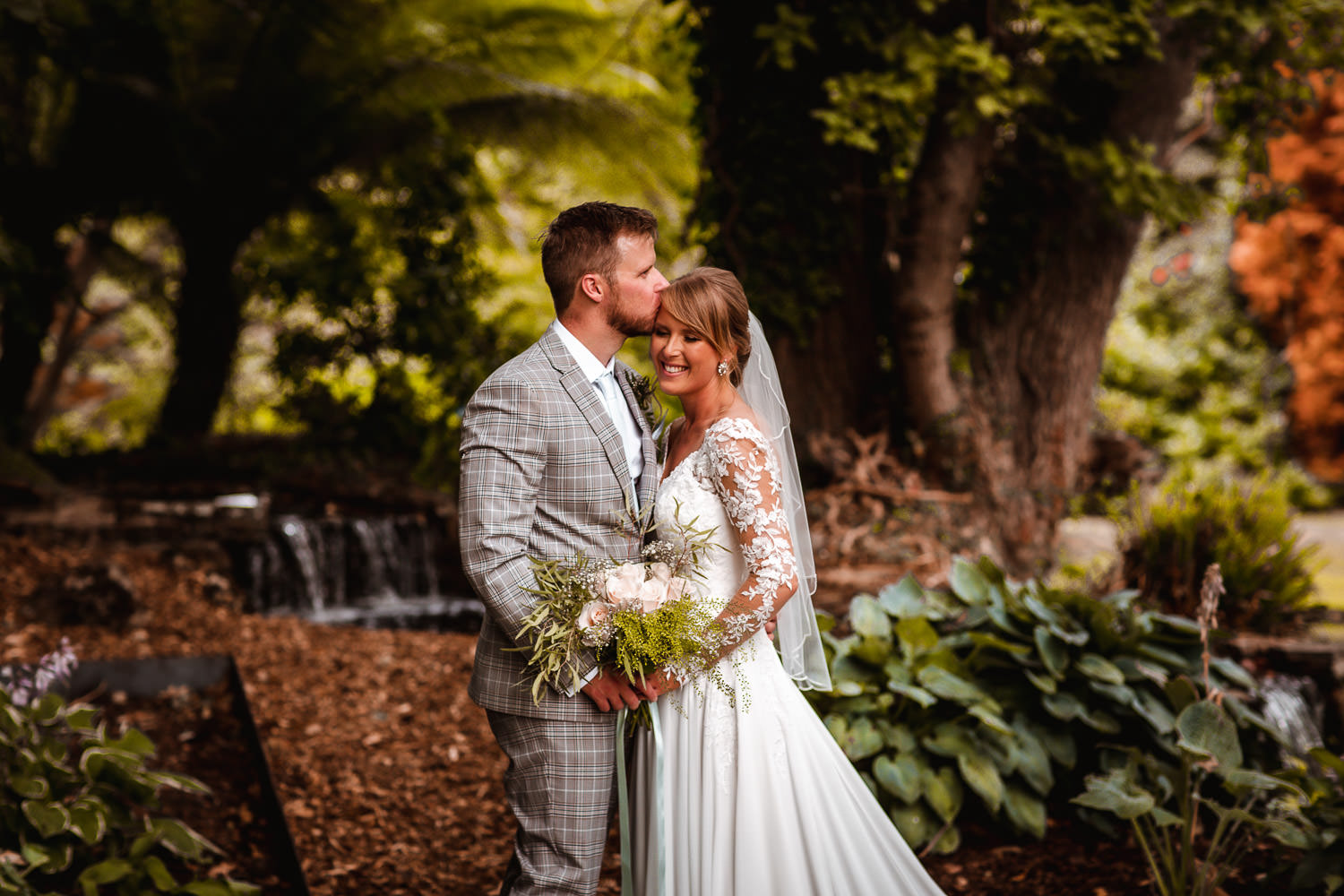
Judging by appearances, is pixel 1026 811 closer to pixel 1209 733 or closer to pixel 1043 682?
pixel 1043 682

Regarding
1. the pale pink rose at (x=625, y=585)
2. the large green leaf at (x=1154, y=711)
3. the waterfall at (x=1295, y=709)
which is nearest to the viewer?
the pale pink rose at (x=625, y=585)

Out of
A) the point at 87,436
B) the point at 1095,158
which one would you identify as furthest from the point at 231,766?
the point at 87,436

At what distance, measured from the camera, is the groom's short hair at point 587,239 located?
197 centimetres

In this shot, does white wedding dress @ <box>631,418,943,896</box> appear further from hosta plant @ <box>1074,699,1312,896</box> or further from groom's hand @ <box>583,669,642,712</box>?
hosta plant @ <box>1074,699,1312,896</box>

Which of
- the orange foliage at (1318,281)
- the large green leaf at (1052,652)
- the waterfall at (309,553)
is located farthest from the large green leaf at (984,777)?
the orange foliage at (1318,281)

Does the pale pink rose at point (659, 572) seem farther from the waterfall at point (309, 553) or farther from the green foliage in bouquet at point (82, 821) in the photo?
the waterfall at point (309, 553)

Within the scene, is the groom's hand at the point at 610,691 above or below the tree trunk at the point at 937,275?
below

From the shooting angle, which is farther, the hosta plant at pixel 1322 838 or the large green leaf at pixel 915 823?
the large green leaf at pixel 915 823

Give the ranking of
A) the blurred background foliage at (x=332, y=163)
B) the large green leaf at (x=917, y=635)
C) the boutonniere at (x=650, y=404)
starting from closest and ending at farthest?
1. the boutonniere at (x=650, y=404)
2. the large green leaf at (x=917, y=635)
3. the blurred background foliage at (x=332, y=163)

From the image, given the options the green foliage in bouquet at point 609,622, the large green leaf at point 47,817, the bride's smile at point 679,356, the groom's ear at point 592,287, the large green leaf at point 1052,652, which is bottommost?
the large green leaf at point 47,817

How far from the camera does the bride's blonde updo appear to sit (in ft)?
6.65

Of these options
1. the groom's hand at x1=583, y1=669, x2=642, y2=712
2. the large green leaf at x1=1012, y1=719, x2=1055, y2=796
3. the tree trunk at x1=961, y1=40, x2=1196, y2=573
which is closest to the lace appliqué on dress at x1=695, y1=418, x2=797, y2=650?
the groom's hand at x1=583, y1=669, x2=642, y2=712

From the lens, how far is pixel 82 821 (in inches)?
104

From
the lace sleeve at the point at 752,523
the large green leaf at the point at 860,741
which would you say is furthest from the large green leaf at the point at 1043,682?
the lace sleeve at the point at 752,523
